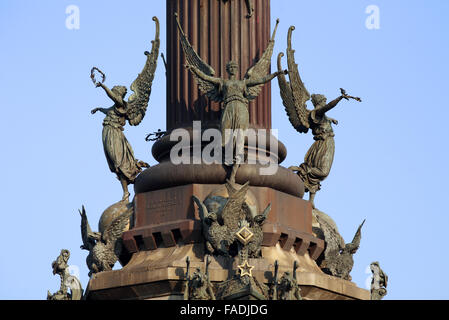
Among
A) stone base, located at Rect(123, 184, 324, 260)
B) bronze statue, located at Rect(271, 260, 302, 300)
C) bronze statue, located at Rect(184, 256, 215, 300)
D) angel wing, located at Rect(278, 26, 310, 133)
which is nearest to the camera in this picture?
bronze statue, located at Rect(184, 256, 215, 300)

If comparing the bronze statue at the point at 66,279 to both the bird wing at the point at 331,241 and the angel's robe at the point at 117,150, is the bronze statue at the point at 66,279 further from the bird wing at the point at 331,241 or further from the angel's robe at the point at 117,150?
the bird wing at the point at 331,241

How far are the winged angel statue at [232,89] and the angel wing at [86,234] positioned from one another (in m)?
5.08

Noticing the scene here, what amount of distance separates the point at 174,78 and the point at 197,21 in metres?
2.04

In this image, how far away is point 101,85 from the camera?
6456 cm

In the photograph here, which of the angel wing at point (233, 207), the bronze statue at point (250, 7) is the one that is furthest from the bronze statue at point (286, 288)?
the bronze statue at point (250, 7)

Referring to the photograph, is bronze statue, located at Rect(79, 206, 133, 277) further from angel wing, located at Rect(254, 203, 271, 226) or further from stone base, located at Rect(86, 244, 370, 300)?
angel wing, located at Rect(254, 203, 271, 226)

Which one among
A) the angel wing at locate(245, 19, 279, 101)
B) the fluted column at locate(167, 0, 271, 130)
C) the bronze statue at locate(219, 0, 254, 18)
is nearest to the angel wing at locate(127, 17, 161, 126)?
the fluted column at locate(167, 0, 271, 130)

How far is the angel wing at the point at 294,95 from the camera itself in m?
65.9

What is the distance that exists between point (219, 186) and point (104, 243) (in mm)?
4359

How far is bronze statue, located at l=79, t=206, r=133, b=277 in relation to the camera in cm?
6347

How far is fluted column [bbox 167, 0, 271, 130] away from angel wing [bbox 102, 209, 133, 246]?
3.56m
